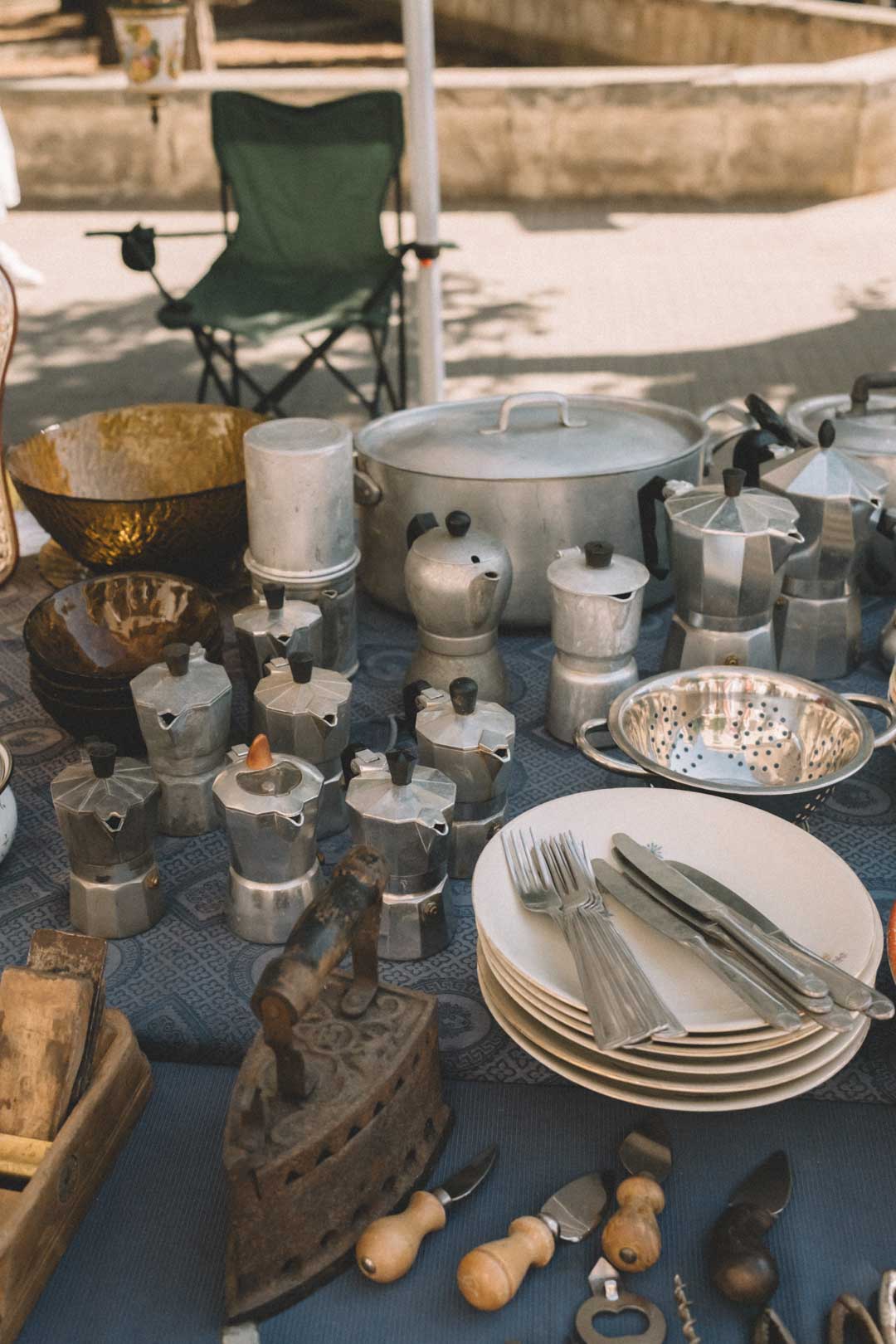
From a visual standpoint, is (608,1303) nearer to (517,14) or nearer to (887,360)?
(887,360)

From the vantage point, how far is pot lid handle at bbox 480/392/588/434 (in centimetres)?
180

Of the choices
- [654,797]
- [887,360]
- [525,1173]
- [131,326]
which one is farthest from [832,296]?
[525,1173]

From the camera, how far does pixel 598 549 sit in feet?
4.76

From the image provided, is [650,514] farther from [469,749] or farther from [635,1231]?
[635,1231]

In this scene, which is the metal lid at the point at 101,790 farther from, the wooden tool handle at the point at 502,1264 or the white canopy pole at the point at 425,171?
the white canopy pole at the point at 425,171

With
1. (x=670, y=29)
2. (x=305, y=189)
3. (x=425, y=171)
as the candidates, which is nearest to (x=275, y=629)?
(x=425, y=171)

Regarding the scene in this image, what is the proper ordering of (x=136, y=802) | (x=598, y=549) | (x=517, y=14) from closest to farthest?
1. (x=136, y=802)
2. (x=598, y=549)
3. (x=517, y=14)

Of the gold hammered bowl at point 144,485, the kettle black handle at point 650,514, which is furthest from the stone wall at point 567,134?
the kettle black handle at point 650,514

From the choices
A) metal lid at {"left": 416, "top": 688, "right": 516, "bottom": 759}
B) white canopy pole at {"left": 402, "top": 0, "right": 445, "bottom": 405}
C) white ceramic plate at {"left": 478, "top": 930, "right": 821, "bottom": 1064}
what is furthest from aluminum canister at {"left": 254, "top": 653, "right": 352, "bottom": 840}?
white canopy pole at {"left": 402, "top": 0, "right": 445, "bottom": 405}

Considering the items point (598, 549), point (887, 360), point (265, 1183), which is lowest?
point (887, 360)

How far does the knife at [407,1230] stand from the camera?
0.95m

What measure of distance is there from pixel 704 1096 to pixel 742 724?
53 centimetres

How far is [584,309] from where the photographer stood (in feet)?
17.1

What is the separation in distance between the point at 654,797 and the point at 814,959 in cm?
30
